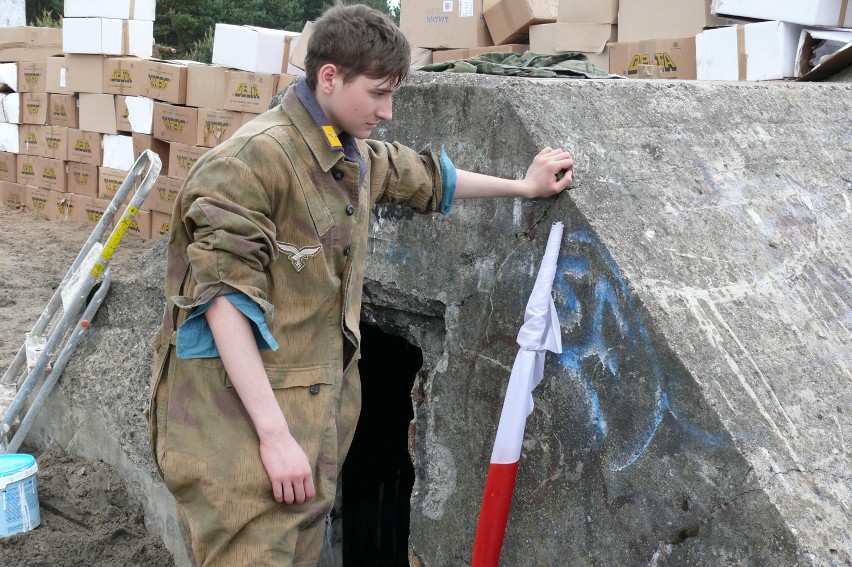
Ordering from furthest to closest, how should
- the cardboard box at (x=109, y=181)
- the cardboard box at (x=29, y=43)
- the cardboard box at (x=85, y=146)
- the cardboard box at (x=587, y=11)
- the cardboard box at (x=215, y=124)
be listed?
1. the cardboard box at (x=29, y=43)
2. the cardboard box at (x=85, y=146)
3. the cardboard box at (x=109, y=181)
4. the cardboard box at (x=215, y=124)
5. the cardboard box at (x=587, y=11)

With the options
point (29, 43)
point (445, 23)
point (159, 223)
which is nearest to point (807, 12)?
point (445, 23)

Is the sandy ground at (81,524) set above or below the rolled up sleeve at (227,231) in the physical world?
below

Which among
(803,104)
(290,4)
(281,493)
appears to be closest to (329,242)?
(281,493)

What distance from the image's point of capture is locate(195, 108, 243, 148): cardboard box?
782 centimetres

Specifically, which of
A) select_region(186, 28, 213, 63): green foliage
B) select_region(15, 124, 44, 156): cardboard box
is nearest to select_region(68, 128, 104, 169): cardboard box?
select_region(15, 124, 44, 156): cardboard box

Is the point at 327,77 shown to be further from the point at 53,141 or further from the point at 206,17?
the point at 206,17

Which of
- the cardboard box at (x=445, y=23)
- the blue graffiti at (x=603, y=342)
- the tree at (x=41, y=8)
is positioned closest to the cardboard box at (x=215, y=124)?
the cardboard box at (x=445, y=23)

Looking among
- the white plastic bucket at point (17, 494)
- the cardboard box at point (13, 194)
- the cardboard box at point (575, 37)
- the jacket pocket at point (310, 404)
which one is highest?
the cardboard box at point (575, 37)

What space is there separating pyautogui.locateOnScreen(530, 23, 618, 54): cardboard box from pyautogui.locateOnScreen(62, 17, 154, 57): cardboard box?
13.3 ft

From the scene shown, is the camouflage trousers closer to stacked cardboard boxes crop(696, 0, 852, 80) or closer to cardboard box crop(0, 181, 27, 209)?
stacked cardboard boxes crop(696, 0, 852, 80)

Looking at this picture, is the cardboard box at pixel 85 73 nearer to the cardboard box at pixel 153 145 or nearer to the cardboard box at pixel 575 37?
the cardboard box at pixel 153 145

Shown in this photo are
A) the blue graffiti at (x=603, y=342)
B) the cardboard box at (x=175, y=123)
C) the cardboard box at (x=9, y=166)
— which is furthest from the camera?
the cardboard box at (x=9, y=166)

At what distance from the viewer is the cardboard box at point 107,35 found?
8.71m

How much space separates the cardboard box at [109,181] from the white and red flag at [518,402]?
753cm
